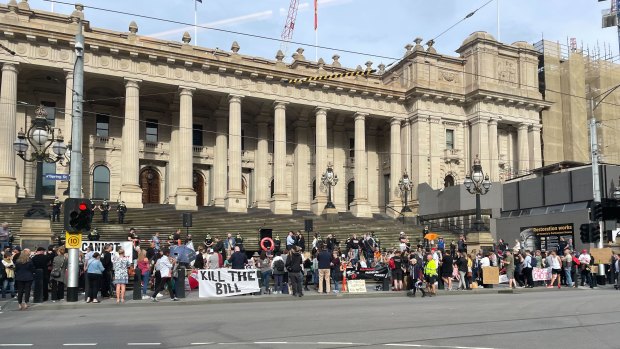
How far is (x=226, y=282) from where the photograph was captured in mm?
20656

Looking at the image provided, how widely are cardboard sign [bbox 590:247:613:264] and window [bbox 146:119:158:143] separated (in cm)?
3227

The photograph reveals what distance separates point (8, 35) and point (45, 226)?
1876 centimetres

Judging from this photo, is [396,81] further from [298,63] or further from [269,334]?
[269,334]

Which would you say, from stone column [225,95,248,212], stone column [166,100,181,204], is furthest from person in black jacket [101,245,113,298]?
stone column [225,95,248,212]

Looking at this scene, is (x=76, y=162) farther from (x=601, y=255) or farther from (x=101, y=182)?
(x=101, y=182)

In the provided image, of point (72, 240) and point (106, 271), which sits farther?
point (106, 271)

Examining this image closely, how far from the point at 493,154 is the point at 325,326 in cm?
4178

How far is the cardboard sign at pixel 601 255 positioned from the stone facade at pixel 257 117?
21299mm

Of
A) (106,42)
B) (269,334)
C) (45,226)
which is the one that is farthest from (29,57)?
(269,334)

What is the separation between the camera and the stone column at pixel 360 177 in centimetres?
4656

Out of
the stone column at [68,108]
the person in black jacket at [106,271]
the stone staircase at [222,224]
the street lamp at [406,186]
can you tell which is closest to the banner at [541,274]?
the stone staircase at [222,224]

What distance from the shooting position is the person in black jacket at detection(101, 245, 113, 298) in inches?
756

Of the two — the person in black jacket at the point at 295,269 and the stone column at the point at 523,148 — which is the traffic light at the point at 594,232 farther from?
the stone column at the point at 523,148

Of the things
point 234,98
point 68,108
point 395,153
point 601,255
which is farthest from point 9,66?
point 601,255
